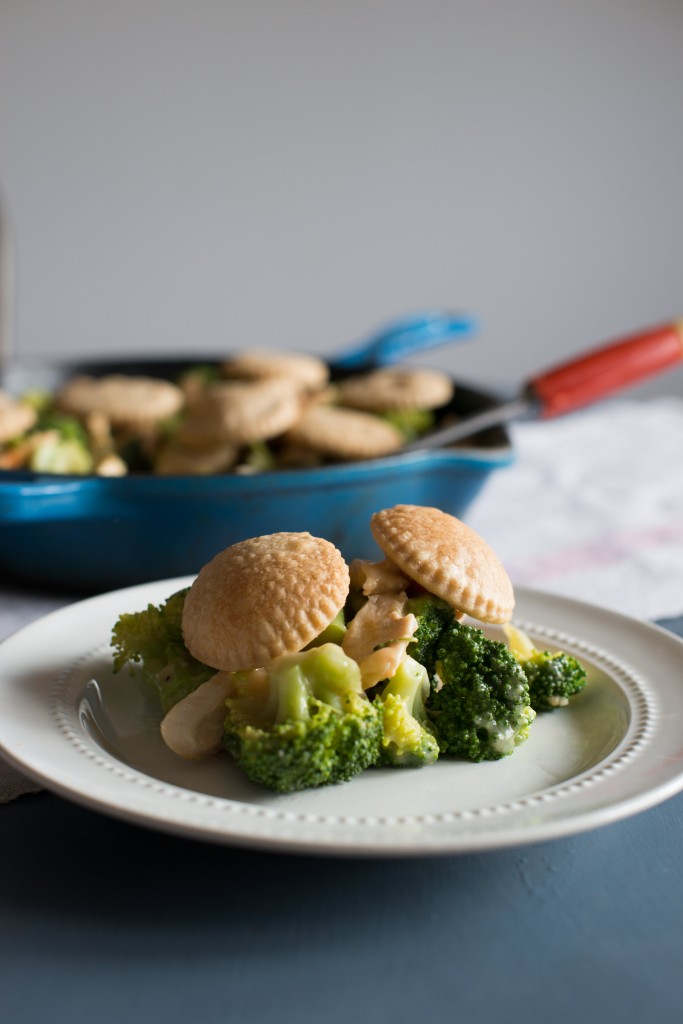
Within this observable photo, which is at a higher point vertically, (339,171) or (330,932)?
(339,171)

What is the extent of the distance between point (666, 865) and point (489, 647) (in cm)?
33

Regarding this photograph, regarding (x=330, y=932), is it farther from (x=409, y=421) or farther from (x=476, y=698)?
(x=409, y=421)

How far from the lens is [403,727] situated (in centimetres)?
125

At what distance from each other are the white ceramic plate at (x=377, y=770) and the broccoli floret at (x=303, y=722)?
0.10 feet

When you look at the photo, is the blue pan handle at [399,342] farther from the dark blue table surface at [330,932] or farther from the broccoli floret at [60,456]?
the dark blue table surface at [330,932]

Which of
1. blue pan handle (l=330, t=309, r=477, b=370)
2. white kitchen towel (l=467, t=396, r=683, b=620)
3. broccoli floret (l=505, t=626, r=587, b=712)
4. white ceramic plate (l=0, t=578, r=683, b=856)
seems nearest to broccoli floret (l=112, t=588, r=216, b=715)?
white ceramic plate (l=0, t=578, r=683, b=856)

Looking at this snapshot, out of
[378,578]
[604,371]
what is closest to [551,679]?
[378,578]

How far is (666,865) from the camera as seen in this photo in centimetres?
119

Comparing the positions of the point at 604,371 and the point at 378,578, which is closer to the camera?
the point at 378,578

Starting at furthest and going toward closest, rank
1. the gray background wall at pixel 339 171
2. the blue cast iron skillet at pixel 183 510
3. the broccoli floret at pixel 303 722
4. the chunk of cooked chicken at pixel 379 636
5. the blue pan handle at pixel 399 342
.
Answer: the gray background wall at pixel 339 171 < the blue pan handle at pixel 399 342 < the blue cast iron skillet at pixel 183 510 < the chunk of cooked chicken at pixel 379 636 < the broccoli floret at pixel 303 722

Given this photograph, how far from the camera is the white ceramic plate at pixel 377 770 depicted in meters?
1.00

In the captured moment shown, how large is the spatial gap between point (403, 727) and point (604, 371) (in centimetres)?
144

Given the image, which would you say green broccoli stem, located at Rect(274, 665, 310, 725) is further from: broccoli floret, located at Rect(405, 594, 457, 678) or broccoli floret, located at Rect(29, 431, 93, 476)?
broccoli floret, located at Rect(29, 431, 93, 476)

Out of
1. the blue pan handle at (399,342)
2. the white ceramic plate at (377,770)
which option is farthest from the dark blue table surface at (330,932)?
the blue pan handle at (399,342)
